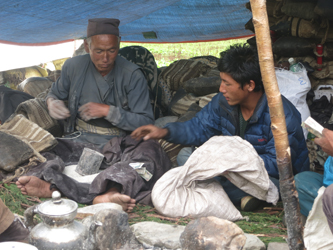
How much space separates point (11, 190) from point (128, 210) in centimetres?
96

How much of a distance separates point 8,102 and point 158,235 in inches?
116

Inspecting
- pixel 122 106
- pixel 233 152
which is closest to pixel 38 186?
pixel 122 106

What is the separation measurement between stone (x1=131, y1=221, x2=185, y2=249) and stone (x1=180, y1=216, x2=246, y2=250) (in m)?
0.20

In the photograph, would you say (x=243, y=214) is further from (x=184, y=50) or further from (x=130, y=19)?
(x=184, y=50)

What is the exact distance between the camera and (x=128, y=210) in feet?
9.94

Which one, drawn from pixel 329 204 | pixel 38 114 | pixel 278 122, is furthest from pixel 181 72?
pixel 329 204

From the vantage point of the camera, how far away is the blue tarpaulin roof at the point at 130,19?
15.6 feet

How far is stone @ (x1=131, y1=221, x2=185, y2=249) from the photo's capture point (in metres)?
2.35

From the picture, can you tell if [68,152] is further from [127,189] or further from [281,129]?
[281,129]

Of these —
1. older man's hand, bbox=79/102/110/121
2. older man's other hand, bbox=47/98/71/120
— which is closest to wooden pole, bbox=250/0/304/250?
older man's hand, bbox=79/102/110/121

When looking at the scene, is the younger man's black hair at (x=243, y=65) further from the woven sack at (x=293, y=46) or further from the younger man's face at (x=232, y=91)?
the woven sack at (x=293, y=46)

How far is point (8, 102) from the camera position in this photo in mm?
4590

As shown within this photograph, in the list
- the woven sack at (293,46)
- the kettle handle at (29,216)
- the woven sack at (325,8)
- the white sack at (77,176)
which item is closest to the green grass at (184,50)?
the woven sack at (293,46)

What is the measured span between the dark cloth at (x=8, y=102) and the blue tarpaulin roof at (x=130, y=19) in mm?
888
